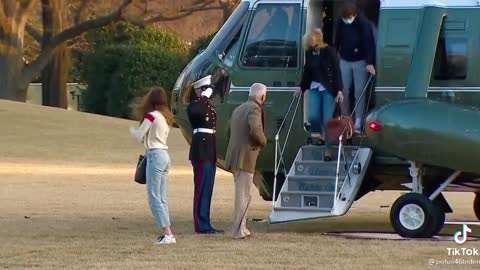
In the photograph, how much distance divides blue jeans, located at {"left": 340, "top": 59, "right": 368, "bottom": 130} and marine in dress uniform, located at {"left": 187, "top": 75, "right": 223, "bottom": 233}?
5.57 feet

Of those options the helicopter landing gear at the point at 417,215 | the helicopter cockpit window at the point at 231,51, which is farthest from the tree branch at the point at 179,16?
the helicopter landing gear at the point at 417,215

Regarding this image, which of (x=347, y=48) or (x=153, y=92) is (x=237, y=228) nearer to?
(x=153, y=92)

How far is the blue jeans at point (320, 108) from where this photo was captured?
14.1m

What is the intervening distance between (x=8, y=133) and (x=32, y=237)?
827 inches

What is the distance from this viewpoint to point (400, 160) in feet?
45.8

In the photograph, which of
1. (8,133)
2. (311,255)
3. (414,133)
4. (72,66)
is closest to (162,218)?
(311,255)

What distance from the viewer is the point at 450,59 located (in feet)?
45.4

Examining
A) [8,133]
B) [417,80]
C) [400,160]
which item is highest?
[417,80]

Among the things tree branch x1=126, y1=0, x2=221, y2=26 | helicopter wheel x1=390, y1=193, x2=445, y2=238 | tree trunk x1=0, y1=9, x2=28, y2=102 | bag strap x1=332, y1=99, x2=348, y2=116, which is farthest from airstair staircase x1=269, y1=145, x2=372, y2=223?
tree trunk x1=0, y1=9, x2=28, y2=102

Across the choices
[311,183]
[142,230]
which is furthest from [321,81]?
[142,230]

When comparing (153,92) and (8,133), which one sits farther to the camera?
(8,133)

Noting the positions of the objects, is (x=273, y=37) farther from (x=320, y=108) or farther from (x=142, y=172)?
(x=142, y=172)

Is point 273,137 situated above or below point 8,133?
above

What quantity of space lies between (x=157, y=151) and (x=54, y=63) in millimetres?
30382
